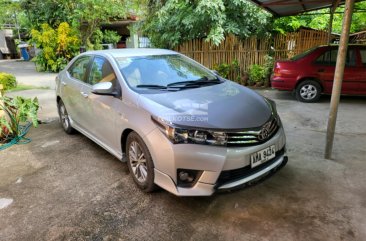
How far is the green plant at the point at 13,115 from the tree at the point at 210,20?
520cm

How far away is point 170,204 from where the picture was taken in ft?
9.33

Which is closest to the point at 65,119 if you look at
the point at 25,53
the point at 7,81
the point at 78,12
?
the point at 7,81

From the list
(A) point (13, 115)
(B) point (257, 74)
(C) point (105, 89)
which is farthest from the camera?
(B) point (257, 74)

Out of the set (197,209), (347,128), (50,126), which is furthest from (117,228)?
(347,128)

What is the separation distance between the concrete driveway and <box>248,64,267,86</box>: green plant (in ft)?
16.1

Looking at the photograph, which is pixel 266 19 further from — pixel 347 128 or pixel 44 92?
pixel 44 92

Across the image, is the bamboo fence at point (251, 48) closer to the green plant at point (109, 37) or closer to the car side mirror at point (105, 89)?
the car side mirror at point (105, 89)

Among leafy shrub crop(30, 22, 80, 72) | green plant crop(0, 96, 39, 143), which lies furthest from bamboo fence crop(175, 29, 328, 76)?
leafy shrub crop(30, 22, 80, 72)

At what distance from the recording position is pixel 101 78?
12.0 feet

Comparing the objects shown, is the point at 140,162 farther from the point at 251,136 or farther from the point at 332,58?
the point at 332,58

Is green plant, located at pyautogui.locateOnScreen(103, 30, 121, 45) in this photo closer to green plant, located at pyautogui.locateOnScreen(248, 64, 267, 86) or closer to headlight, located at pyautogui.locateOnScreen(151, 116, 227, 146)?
green plant, located at pyautogui.locateOnScreen(248, 64, 267, 86)

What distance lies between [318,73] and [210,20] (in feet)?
11.8

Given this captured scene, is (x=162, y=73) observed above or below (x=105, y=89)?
above

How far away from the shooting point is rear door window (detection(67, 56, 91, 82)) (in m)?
4.17
